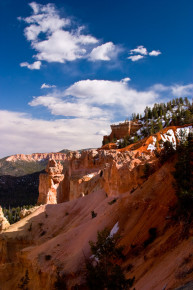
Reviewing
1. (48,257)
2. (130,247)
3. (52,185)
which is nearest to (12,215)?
(52,185)

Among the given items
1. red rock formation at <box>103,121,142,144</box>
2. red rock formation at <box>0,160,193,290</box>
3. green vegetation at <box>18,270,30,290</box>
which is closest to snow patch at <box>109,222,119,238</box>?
red rock formation at <box>0,160,193,290</box>

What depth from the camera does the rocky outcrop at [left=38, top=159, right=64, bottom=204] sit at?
158ft

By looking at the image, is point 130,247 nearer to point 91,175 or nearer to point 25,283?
point 25,283

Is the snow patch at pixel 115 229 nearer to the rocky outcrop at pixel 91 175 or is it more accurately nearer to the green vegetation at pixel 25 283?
the rocky outcrop at pixel 91 175

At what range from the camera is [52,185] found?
4834 centimetres

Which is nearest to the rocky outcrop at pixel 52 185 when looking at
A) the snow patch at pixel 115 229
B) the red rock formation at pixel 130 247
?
the red rock formation at pixel 130 247

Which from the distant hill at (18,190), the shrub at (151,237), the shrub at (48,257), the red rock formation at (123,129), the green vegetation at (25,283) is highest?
the red rock formation at (123,129)

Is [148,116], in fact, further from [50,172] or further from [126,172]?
[126,172]

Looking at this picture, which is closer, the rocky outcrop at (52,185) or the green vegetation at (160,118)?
the rocky outcrop at (52,185)

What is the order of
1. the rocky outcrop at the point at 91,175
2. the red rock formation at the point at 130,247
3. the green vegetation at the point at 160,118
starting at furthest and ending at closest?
the green vegetation at the point at 160,118, the rocky outcrop at the point at 91,175, the red rock formation at the point at 130,247

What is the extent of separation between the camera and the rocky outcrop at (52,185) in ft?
158

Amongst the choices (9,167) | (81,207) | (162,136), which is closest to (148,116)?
(162,136)

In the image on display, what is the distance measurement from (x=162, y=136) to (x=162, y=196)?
3861 centimetres

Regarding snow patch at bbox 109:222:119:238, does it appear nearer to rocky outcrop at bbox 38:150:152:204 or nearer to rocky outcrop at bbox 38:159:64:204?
rocky outcrop at bbox 38:150:152:204
